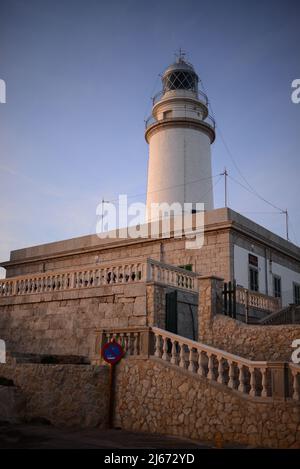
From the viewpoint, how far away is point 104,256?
23984 millimetres

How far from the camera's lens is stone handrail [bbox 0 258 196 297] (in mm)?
14277

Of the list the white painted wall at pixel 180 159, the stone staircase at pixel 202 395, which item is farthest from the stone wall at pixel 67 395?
the white painted wall at pixel 180 159

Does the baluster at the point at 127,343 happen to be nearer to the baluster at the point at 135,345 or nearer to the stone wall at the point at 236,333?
the baluster at the point at 135,345

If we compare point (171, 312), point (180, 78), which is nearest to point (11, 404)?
point (171, 312)

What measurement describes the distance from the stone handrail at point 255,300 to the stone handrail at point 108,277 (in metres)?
1.89

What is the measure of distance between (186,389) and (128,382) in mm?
1743

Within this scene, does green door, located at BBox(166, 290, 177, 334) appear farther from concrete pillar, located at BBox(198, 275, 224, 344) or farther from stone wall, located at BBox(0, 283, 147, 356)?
stone wall, located at BBox(0, 283, 147, 356)

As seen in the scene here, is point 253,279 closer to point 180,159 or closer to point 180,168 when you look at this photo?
point 180,168

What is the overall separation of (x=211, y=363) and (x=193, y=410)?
1.00 metres

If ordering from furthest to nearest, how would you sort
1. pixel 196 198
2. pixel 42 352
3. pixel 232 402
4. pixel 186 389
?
pixel 196 198
pixel 42 352
pixel 186 389
pixel 232 402

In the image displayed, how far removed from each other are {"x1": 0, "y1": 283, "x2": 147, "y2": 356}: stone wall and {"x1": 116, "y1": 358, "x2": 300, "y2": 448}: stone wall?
8.81 feet

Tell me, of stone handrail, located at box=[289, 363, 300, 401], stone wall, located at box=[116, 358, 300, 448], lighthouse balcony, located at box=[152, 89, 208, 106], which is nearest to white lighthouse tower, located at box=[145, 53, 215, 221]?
lighthouse balcony, located at box=[152, 89, 208, 106]

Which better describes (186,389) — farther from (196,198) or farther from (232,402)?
(196,198)
